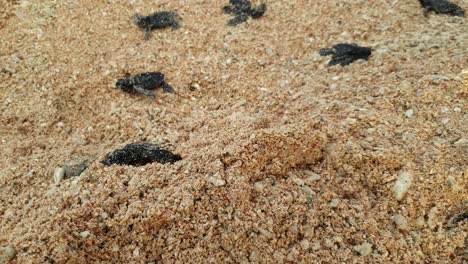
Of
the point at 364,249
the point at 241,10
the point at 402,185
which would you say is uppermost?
the point at 241,10

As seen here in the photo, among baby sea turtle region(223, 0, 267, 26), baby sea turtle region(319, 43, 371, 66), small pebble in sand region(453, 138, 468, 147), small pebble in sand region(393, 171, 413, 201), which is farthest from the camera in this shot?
baby sea turtle region(223, 0, 267, 26)

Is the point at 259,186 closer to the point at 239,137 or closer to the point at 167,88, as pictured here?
the point at 239,137

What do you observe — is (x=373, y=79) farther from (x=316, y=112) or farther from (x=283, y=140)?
(x=283, y=140)

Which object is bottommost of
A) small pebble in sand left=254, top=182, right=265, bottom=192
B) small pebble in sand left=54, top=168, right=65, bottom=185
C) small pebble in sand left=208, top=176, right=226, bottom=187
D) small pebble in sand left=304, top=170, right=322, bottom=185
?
small pebble in sand left=304, top=170, right=322, bottom=185

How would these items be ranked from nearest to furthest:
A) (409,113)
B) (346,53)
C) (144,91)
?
(409,113) < (144,91) < (346,53)

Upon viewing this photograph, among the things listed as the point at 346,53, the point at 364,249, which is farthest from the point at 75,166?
the point at 346,53

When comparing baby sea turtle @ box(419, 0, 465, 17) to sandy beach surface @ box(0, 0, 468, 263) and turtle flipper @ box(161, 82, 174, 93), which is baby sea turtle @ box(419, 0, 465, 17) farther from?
turtle flipper @ box(161, 82, 174, 93)

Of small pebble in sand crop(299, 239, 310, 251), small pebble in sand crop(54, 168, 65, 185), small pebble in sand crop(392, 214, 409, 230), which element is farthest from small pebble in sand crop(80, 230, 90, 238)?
small pebble in sand crop(392, 214, 409, 230)
